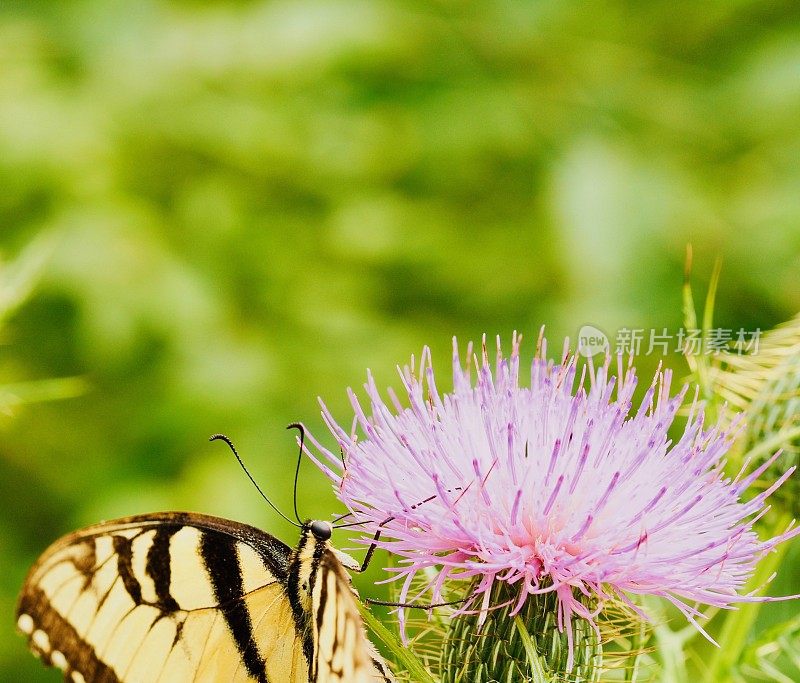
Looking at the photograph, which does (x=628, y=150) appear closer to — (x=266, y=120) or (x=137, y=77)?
(x=266, y=120)

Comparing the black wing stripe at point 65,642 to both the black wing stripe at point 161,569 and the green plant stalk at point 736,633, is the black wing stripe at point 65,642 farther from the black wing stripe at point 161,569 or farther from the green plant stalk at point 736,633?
the green plant stalk at point 736,633

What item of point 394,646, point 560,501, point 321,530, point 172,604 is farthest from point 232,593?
point 560,501

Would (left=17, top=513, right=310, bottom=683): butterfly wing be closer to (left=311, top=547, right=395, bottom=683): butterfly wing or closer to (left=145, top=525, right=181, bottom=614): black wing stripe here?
(left=145, top=525, right=181, bottom=614): black wing stripe

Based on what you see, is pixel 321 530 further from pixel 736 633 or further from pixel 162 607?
pixel 736 633

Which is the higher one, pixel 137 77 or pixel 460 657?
pixel 137 77

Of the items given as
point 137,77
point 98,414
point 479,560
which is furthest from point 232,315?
point 479,560
